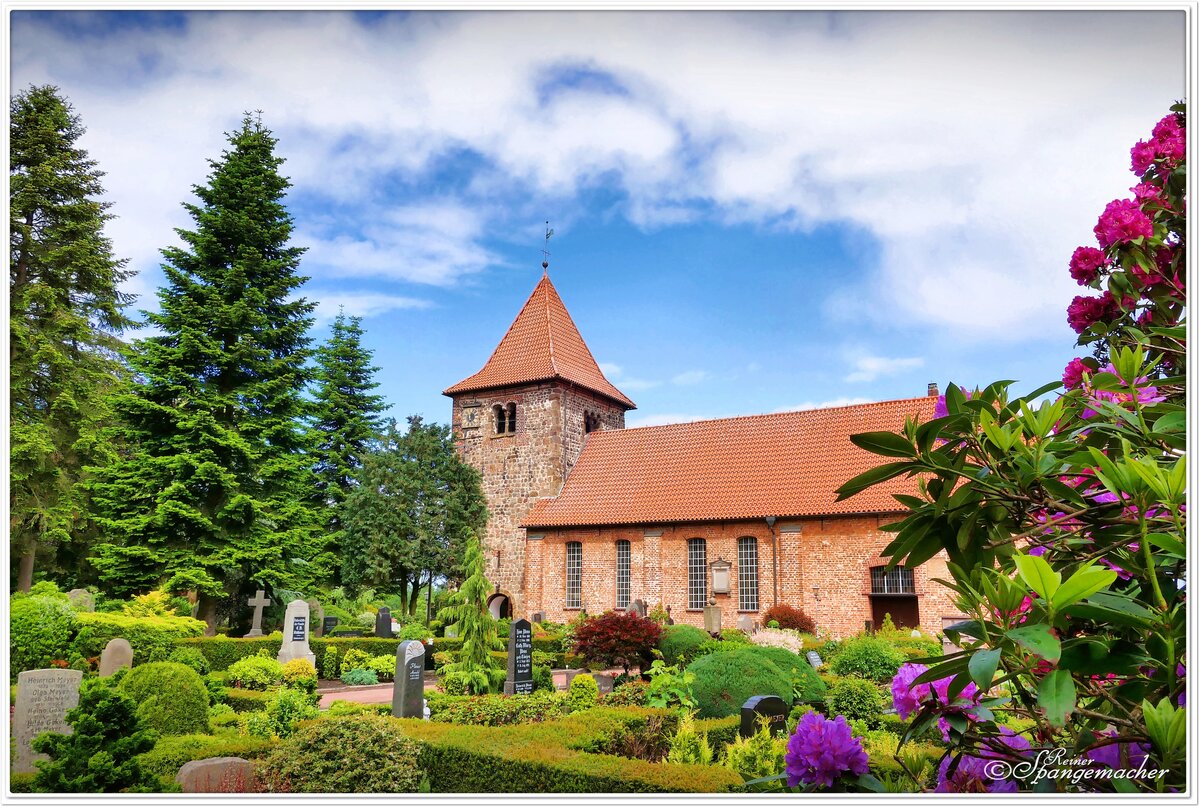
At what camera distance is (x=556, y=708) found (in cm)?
1100

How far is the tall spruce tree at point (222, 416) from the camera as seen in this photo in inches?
781

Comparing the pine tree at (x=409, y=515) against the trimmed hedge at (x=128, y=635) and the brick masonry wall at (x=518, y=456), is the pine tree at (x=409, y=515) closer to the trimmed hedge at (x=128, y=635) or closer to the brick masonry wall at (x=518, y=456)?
the brick masonry wall at (x=518, y=456)

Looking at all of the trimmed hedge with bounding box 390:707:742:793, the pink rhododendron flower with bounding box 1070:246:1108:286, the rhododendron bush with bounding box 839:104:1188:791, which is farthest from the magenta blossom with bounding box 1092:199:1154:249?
the trimmed hedge with bounding box 390:707:742:793

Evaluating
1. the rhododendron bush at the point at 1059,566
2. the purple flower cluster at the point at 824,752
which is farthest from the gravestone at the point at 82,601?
the rhododendron bush at the point at 1059,566

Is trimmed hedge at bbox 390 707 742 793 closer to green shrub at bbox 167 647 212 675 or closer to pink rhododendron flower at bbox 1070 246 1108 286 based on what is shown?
pink rhododendron flower at bbox 1070 246 1108 286

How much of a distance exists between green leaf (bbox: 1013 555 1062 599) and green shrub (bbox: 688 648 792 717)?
9397mm

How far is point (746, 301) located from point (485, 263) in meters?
2.89

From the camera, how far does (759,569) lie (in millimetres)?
24062

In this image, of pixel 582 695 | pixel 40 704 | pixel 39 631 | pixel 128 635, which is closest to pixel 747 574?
pixel 582 695

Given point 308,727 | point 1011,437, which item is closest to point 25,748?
point 308,727

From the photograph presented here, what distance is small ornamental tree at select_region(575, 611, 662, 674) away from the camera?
50.7 feet

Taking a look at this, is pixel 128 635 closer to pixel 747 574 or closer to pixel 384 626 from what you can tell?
pixel 384 626

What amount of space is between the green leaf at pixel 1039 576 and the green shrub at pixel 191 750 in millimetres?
7668
